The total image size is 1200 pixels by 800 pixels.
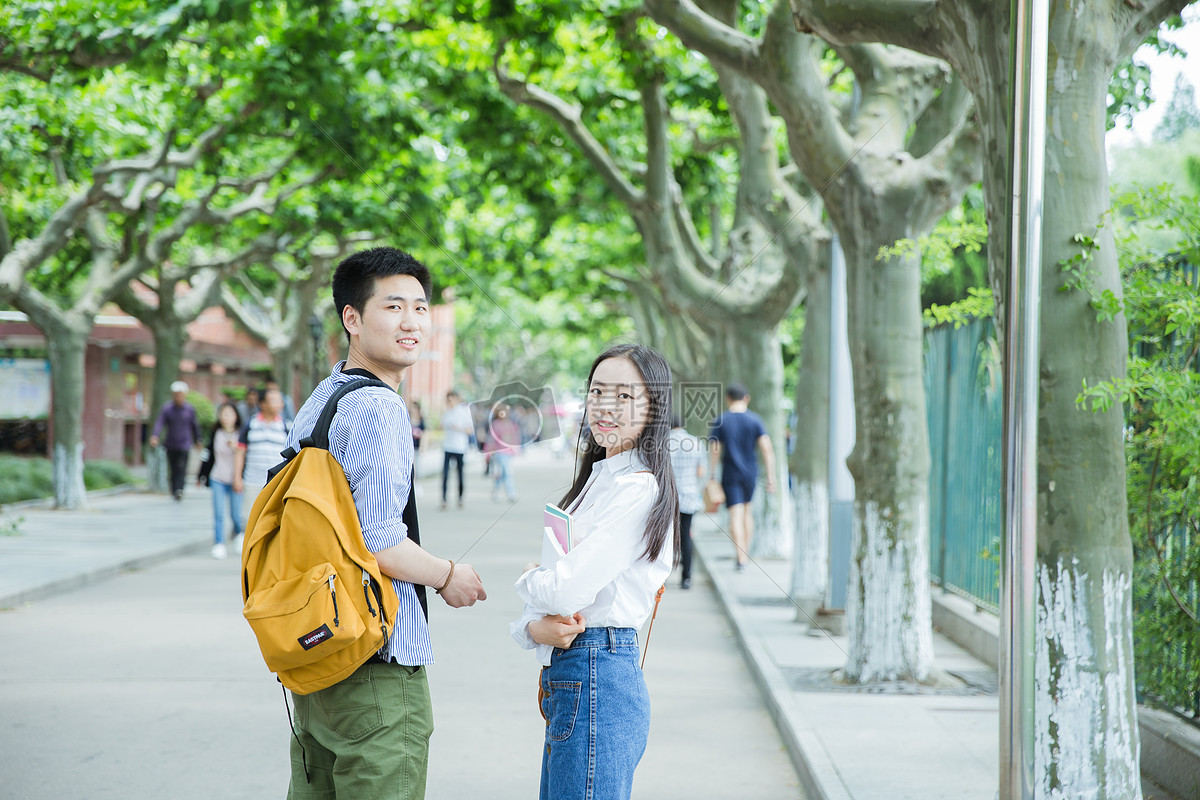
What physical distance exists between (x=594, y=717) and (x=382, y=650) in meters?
0.53

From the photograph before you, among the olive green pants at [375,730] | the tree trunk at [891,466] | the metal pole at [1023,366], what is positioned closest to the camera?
the olive green pants at [375,730]

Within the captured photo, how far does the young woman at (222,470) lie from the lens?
1262cm

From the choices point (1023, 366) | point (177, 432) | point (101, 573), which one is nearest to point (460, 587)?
point (1023, 366)

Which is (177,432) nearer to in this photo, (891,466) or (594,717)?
(891,466)

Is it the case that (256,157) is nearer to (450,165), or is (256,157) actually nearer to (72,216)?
(450,165)

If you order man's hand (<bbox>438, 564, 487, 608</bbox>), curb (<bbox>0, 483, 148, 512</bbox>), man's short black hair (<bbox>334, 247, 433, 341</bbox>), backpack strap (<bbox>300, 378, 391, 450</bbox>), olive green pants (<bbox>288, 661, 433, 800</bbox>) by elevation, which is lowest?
curb (<bbox>0, 483, 148, 512</bbox>)

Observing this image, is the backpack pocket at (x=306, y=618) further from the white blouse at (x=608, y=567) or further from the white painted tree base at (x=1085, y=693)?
the white painted tree base at (x=1085, y=693)

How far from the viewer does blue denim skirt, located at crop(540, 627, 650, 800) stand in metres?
2.71

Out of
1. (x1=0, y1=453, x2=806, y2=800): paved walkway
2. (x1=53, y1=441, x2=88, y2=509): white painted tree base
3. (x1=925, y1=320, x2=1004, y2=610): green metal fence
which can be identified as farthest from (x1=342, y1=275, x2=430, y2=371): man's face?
(x1=53, y1=441, x2=88, y2=509): white painted tree base

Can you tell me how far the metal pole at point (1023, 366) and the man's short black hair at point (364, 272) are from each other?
1685 millimetres

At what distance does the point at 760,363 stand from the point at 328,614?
41.0ft

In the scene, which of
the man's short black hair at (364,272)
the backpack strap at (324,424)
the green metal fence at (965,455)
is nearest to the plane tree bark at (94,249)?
the green metal fence at (965,455)

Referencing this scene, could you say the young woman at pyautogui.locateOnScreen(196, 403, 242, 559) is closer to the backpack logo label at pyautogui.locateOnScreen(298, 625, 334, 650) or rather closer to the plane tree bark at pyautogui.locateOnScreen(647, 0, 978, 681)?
the plane tree bark at pyautogui.locateOnScreen(647, 0, 978, 681)

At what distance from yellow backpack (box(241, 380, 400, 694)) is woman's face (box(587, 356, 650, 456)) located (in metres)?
0.68
